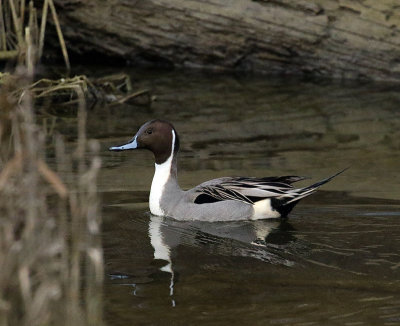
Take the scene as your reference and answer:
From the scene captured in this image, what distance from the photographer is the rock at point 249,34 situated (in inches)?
452

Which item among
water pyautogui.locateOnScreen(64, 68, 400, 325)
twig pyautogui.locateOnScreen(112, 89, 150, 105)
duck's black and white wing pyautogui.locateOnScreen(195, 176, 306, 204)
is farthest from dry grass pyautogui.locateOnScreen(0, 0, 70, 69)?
duck's black and white wing pyautogui.locateOnScreen(195, 176, 306, 204)

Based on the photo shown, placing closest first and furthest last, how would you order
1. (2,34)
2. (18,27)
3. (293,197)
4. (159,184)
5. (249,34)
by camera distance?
(293,197), (159,184), (18,27), (2,34), (249,34)

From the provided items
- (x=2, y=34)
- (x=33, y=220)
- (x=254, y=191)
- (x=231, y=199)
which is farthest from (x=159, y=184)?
(x=2, y=34)

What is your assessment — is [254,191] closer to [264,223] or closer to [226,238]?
[264,223]

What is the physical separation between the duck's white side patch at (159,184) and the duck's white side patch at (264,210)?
0.67 metres

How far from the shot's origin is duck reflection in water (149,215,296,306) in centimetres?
590

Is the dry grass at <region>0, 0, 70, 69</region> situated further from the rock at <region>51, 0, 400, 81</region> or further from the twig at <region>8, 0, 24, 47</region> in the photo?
the rock at <region>51, 0, 400, 81</region>

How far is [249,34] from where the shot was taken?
1197 centimetres

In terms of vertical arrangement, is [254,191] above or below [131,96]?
below

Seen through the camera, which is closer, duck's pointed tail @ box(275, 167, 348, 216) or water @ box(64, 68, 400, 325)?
water @ box(64, 68, 400, 325)

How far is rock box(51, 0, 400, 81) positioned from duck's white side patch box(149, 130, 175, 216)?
4823 mm

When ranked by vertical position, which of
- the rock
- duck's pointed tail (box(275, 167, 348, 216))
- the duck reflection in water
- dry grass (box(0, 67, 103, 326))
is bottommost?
the duck reflection in water

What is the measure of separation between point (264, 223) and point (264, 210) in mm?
117

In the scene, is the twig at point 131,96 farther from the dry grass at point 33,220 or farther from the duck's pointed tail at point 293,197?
the dry grass at point 33,220
